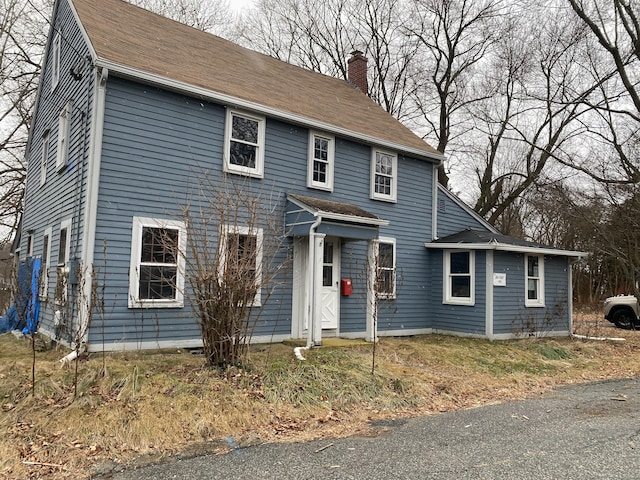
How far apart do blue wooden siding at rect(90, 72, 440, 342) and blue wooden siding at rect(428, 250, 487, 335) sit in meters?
1.64

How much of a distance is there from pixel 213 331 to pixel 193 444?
2132 millimetres

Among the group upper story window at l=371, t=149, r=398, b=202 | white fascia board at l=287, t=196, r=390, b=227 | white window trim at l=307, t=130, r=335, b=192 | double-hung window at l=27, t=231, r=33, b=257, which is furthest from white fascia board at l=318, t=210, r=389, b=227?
double-hung window at l=27, t=231, r=33, b=257

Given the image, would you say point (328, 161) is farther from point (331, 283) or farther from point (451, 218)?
point (451, 218)

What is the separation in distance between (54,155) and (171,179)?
383 centimetres

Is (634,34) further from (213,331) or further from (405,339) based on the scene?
(213,331)

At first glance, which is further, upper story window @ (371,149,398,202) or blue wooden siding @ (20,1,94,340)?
upper story window @ (371,149,398,202)

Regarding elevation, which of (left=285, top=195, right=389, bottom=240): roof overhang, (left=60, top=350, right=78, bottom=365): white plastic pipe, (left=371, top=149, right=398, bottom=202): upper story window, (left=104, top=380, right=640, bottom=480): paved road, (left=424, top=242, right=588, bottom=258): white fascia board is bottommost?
(left=104, top=380, right=640, bottom=480): paved road

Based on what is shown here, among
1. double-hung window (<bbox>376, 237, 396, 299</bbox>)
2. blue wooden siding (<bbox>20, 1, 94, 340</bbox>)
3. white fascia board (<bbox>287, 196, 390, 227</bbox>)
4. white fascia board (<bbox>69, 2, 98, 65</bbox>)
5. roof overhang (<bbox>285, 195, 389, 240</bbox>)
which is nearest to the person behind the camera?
white fascia board (<bbox>69, 2, 98, 65</bbox>)

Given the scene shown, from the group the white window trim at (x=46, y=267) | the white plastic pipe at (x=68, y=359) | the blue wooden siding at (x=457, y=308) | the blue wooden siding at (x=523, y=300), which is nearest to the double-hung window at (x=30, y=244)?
the white window trim at (x=46, y=267)

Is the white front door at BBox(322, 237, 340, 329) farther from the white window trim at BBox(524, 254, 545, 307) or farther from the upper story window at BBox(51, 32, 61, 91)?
the upper story window at BBox(51, 32, 61, 91)

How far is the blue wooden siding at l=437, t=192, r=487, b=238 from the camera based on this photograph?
1478 centimetres

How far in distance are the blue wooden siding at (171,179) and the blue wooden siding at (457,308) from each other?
1.64 m

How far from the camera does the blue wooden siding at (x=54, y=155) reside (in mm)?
9336

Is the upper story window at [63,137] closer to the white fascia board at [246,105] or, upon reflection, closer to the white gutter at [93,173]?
the white gutter at [93,173]
